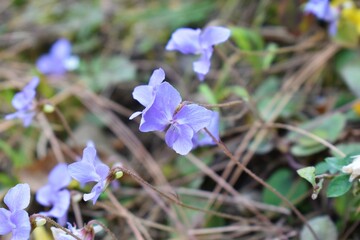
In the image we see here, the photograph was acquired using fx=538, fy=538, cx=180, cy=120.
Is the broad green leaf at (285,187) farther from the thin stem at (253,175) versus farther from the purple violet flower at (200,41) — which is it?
the purple violet flower at (200,41)

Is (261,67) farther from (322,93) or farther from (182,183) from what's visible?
(182,183)

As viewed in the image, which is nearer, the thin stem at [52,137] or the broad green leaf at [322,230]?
the broad green leaf at [322,230]

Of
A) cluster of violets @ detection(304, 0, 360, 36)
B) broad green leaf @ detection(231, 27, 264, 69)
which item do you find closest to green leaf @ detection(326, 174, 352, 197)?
cluster of violets @ detection(304, 0, 360, 36)

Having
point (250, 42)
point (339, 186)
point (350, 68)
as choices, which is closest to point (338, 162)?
point (339, 186)

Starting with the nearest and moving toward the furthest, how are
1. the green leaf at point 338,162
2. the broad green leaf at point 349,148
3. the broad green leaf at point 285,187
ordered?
the green leaf at point 338,162, the broad green leaf at point 349,148, the broad green leaf at point 285,187

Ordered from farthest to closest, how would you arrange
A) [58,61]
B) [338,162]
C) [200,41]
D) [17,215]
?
[58,61]
[200,41]
[338,162]
[17,215]

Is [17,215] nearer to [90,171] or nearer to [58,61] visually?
[90,171]

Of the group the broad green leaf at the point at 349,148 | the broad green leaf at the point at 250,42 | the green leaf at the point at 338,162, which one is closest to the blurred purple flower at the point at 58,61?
the broad green leaf at the point at 250,42
